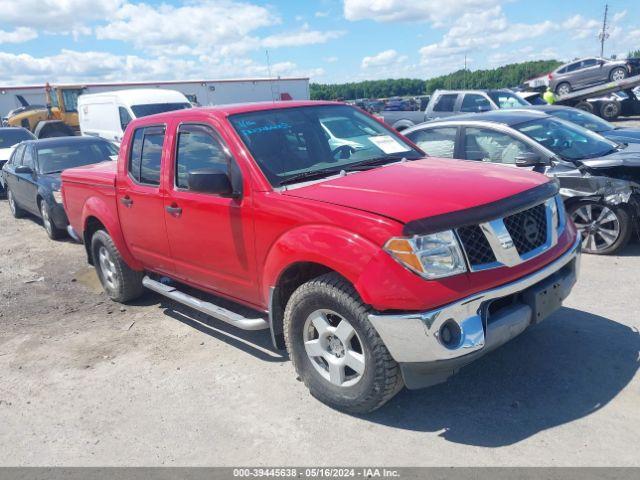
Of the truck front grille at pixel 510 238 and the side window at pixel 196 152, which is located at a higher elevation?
the side window at pixel 196 152

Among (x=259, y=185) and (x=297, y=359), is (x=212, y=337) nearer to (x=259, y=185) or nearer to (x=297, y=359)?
(x=297, y=359)

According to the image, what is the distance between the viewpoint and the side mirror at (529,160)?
19.6ft

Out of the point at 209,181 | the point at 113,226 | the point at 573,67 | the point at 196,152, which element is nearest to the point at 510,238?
the point at 209,181

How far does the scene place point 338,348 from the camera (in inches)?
136

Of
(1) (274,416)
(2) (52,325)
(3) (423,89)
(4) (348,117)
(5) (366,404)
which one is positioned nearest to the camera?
(5) (366,404)

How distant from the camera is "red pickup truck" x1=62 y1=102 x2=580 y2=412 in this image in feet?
9.75

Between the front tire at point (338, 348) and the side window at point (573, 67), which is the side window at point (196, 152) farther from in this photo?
the side window at point (573, 67)

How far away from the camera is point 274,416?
3.57 meters

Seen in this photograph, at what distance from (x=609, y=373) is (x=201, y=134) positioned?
11.1 ft

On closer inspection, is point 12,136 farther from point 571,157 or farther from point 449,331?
point 449,331

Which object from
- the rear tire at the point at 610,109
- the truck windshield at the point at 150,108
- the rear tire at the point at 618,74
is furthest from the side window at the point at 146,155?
the rear tire at the point at 618,74

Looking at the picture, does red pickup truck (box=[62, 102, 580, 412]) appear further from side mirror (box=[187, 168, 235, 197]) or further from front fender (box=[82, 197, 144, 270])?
front fender (box=[82, 197, 144, 270])

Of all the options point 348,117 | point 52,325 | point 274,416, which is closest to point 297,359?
point 274,416

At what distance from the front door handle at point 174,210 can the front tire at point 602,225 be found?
14.2 ft
